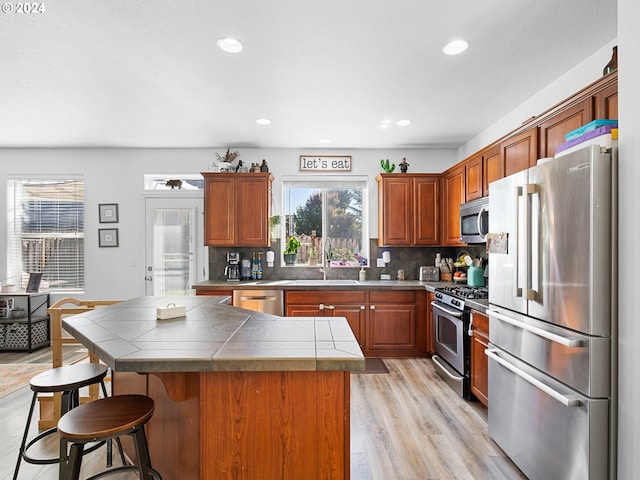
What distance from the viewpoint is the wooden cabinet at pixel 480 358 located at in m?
2.80

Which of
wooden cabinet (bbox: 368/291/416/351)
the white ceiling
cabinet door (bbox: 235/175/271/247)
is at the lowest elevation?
wooden cabinet (bbox: 368/291/416/351)

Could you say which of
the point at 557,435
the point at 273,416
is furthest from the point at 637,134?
the point at 273,416

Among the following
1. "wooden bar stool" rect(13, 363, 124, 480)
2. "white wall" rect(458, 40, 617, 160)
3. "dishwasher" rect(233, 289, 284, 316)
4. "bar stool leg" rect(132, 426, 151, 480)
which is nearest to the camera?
"bar stool leg" rect(132, 426, 151, 480)

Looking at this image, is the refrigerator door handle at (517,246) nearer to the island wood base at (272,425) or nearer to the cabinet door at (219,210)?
the island wood base at (272,425)

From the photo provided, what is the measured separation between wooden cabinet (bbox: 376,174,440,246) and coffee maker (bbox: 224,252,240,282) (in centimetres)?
197

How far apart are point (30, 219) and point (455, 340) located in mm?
5704

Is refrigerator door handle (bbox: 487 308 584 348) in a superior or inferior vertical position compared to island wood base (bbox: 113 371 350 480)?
superior

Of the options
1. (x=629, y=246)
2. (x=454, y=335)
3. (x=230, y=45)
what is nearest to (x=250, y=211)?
(x=230, y=45)

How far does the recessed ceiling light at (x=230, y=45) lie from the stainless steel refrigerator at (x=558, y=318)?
198 centimetres

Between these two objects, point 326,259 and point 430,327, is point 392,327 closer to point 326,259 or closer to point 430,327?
point 430,327

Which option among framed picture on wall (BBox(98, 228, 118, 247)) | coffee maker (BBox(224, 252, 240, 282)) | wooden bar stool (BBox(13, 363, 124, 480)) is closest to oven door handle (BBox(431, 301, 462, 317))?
coffee maker (BBox(224, 252, 240, 282))

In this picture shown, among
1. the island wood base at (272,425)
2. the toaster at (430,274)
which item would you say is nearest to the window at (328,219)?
the toaster at (430,274)

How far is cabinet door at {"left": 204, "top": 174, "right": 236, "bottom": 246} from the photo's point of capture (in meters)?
4.59

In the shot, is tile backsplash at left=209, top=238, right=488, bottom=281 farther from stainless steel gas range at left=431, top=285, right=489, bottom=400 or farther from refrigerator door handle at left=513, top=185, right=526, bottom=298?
refrigerator door handle at left=513, top=185, right=526, bottom=298
